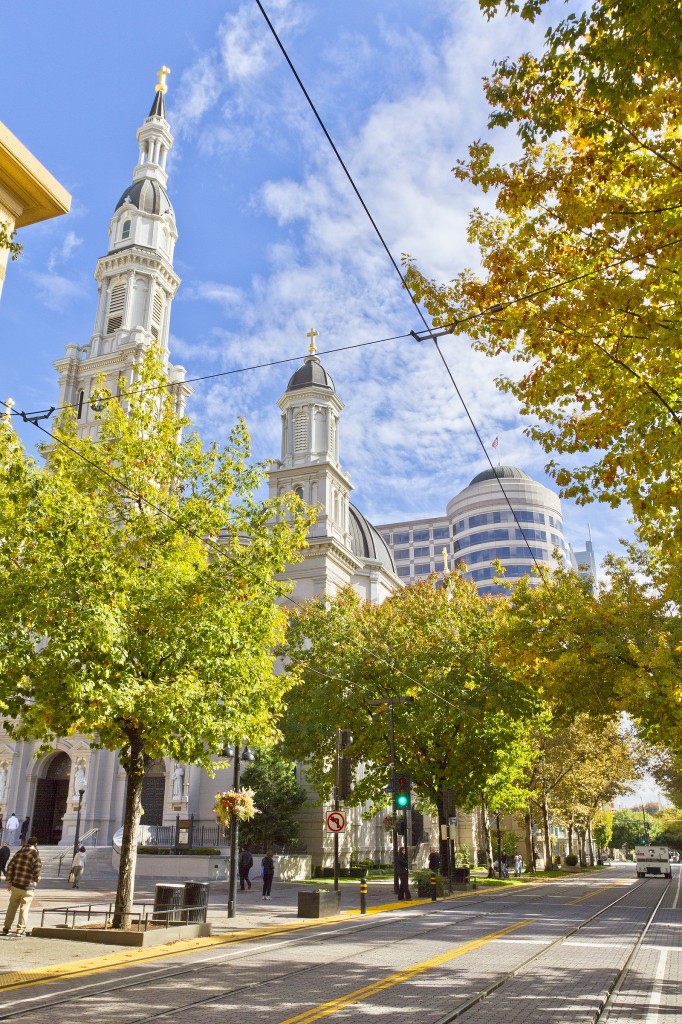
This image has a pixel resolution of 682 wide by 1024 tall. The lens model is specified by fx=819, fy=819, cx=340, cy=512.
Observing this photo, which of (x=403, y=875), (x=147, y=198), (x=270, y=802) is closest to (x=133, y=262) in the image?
(x=147, y=198)

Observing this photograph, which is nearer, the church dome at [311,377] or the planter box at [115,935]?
the planter box at [115,935]

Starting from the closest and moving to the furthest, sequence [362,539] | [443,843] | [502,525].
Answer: [443,843] < [362,539] < [502,525]

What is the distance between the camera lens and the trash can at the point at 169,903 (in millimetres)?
16578

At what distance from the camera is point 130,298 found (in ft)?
180

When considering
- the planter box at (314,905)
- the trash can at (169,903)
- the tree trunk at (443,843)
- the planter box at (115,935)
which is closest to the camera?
the planter box at (115,935)

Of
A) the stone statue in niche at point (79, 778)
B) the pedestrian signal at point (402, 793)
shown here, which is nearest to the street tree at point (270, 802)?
the stone statue in niche at point (79, 778)

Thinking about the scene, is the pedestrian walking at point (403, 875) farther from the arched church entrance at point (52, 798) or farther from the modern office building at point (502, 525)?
the modern office building at point (502, 525)

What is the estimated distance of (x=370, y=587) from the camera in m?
56.7

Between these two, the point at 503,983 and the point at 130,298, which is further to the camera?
the point at 130,298

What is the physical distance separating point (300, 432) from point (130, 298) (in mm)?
14625

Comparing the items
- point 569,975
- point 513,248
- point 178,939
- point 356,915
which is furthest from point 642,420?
point 356,915

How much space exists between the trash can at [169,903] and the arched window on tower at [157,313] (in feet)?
143

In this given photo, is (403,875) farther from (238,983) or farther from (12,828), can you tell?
(12,828)

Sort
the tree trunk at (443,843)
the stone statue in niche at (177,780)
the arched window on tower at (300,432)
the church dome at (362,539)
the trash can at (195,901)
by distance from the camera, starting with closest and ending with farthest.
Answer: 1. the trash can at (195,901)
2. the tree trunk at (443,843)
3. the stone statue in niche at (177,780)
4. the arched window on tower at (300,432)
5. the church dome at (362,539)
